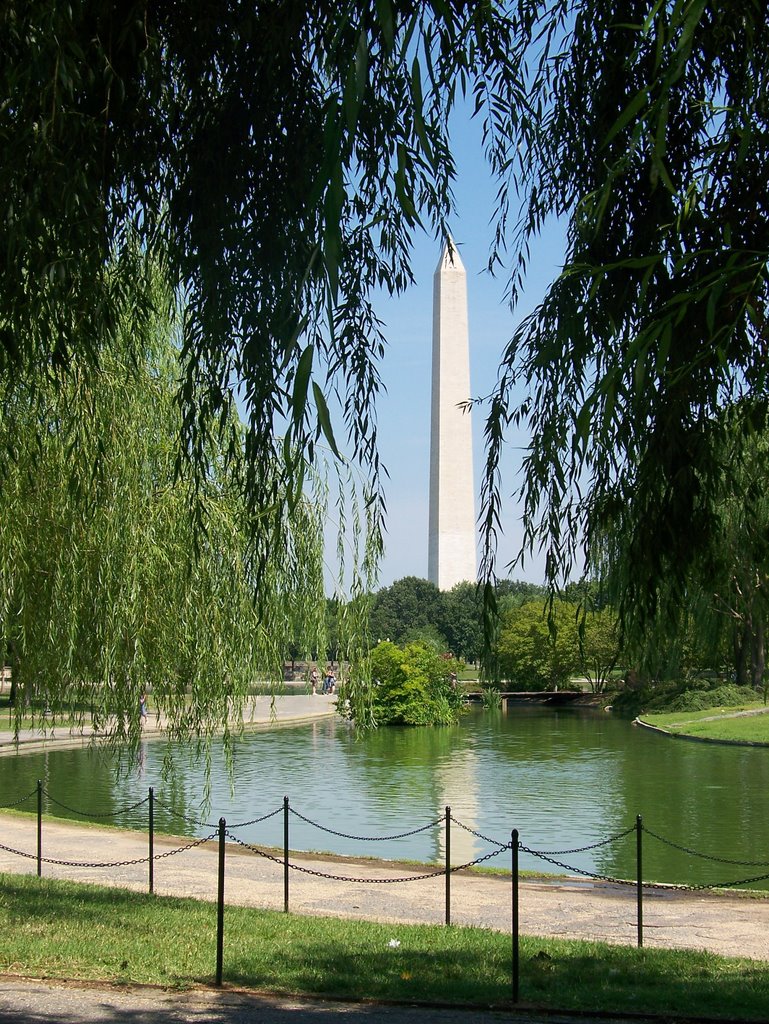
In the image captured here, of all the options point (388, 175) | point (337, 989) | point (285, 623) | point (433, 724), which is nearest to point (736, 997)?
point (337, 989)

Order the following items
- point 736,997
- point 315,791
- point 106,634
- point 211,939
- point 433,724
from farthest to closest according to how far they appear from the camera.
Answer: point 433,724, point 315,791, point 106,634, point 211,939, point 736,997

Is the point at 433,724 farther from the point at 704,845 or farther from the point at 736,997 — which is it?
the point at 736,997

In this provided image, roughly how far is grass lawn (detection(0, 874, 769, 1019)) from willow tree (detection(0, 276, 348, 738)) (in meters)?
1.71

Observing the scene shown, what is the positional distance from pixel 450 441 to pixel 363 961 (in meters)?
51.3

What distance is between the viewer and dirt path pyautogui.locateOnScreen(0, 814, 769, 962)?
10.6m

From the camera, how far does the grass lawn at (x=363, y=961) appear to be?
25.4ft

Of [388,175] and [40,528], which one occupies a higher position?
[388,175]

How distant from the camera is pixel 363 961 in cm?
868

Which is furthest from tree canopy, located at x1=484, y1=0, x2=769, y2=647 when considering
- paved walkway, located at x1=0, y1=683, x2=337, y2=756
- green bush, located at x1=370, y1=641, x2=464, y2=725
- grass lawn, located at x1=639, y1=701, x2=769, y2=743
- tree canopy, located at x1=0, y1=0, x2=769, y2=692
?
green bush, located at x1=370, y1=641, x2=464, y2=725

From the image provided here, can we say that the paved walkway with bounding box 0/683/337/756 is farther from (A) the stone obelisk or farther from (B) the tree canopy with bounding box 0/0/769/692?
(B) the tree canopy with bounding box 0/0/769/692

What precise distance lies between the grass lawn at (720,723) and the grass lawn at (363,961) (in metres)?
23.9

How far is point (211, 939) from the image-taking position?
924 cm

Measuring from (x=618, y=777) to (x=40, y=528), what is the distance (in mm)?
17273

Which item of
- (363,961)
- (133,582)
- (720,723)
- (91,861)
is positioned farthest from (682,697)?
(363,961)
